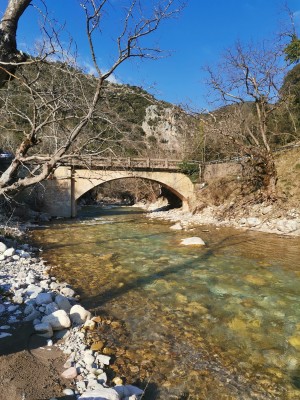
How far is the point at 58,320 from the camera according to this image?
13.3 ft

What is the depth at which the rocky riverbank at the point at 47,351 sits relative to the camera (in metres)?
Result: 2.72

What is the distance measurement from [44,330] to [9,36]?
10.5ft

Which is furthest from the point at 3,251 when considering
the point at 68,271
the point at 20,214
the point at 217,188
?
the point at 217,188

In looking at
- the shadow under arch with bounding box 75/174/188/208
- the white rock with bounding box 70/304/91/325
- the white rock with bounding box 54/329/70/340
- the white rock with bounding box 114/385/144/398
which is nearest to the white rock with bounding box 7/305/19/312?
the white rock with bounding box 70/304/91/325

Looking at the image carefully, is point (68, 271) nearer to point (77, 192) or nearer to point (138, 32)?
point (138, 32)

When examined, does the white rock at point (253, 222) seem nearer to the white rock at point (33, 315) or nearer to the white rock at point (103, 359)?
the white rock at point (33, 315)

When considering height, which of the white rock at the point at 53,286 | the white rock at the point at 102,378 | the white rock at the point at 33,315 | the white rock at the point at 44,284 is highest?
the white rock at the point at 33,315

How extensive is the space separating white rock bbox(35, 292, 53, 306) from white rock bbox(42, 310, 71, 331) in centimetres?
69

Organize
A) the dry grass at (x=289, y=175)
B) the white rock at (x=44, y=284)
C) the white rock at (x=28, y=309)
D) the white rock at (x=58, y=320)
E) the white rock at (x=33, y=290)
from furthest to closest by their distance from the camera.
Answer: the dry grass at (x=289, y=175) < the white rock at (x=44, y=284) < the white rock at (x=33, y=290) < the white rock at (x=28, y=309) < the white rock at (x=58, y=320)

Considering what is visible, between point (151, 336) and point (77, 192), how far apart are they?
21.5m

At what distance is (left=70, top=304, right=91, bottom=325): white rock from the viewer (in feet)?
14.5

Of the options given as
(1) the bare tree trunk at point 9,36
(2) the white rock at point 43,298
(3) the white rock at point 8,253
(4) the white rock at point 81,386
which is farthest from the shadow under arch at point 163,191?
(1) the bare tree trunk at point 9,36

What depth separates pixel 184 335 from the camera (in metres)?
4.44

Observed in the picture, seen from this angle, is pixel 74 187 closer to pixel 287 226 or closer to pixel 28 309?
pixel 287 226
